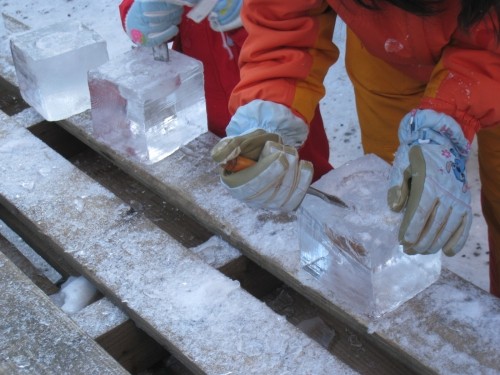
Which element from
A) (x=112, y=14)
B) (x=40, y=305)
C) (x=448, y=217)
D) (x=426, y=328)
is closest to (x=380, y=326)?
(x=426, y=328)

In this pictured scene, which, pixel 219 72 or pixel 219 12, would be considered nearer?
pixel 219 12

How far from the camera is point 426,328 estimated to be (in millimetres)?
1293

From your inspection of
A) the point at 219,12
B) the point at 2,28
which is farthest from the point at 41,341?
the point at 2,28

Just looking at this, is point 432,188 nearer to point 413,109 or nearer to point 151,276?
point 413,109

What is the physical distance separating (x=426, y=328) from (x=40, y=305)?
669mm

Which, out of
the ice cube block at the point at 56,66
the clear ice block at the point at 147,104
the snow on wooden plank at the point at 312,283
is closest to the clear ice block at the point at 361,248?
the snow on wooden plank at the point at 312,283

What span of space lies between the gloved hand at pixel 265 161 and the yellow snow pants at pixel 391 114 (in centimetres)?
38

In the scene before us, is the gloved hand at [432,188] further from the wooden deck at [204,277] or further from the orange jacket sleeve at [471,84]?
the wooden deck at [204,277]

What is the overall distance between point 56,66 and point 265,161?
0.87 m

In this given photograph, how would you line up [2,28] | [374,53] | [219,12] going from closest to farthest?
[374,53] → [219,12] → [2,28]

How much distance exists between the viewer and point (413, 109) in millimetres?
1428

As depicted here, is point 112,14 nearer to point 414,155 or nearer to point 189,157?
point 189,157

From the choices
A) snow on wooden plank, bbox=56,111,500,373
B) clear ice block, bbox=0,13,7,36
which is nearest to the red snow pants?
snow on wooden plank, bbox=56,111,500,373

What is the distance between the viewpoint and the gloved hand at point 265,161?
1294mm
